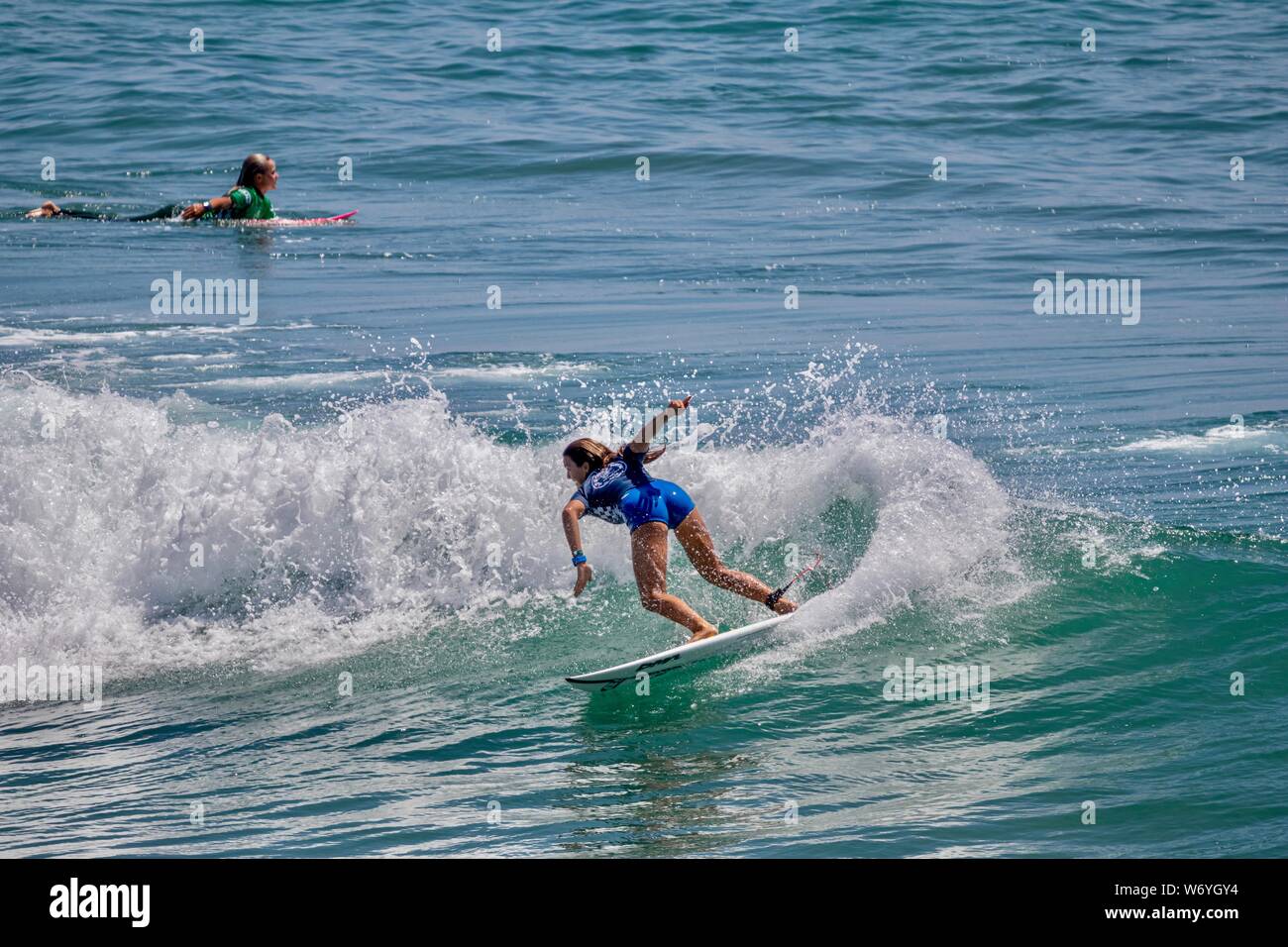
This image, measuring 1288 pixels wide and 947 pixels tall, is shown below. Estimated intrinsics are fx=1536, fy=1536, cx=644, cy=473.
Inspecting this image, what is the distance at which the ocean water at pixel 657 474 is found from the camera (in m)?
7.18

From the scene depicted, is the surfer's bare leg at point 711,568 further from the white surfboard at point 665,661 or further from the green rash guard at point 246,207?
the green rash guard at point 246,207

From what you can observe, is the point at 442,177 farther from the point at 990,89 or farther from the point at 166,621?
the point at 166,621

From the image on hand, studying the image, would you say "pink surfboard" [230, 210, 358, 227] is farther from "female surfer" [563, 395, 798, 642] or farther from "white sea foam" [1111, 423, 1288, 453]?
"female surfer" [563, 395, 798, 642]

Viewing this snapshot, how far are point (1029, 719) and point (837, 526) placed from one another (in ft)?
10.1

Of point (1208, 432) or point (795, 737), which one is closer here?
point (795, 737)

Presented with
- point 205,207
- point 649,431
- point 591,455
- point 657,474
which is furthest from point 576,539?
point 205,207

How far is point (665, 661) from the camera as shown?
848 centimetres

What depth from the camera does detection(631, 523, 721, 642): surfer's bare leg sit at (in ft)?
29.1

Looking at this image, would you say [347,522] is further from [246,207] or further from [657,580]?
[246,207]

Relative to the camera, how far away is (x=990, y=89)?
30016mm

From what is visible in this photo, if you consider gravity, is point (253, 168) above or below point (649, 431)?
above

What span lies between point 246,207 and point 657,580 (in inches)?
546

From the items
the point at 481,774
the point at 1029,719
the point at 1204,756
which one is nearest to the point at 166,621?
the point at 481,774

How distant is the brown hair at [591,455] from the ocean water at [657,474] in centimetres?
117
